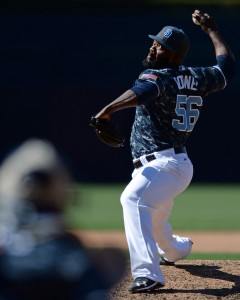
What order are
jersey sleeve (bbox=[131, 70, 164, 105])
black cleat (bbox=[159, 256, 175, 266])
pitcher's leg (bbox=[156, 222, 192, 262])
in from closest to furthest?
jersey sleeve (bbox=[131, 70, 164, 105])
pitcher's leg (bbox=[156, 222, 192, 262])
black cleat (bbox=[159, 256, 175, 266])

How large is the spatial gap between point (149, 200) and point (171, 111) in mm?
619

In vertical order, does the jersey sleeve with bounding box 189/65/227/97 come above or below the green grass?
above

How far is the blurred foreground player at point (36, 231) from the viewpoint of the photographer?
157 centimetres

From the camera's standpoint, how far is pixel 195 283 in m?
4.64

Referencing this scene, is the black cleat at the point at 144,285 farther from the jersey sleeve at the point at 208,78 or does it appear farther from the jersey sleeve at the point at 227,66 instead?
the jersey sleeve at the point at 227,66

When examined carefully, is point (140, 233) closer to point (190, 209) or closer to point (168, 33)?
point (168, 33)

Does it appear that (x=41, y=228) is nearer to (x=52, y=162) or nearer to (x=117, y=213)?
(x=52, y=162)

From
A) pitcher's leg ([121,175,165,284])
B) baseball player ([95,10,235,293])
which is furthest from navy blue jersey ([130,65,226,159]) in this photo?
pitcher's leg ([121,175,165,284])

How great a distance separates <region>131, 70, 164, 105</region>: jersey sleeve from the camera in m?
3.96

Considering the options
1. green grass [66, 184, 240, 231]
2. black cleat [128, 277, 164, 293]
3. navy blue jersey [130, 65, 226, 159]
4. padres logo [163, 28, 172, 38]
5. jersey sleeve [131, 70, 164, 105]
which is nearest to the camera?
jersey sleeve [131, 70, 164, 105]

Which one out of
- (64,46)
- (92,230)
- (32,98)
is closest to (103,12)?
(64,46)

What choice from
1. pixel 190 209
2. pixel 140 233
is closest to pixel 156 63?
pixel 140 233

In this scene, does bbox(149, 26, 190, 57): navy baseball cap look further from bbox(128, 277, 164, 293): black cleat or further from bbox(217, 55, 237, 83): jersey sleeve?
bbox(128, 277, 164, 293): black cleat

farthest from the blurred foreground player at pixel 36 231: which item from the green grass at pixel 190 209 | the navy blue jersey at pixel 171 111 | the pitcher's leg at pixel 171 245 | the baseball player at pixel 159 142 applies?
the green grass at pixel 190 209
